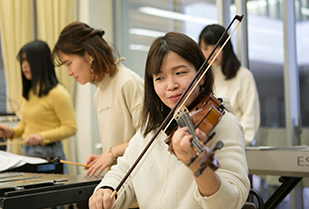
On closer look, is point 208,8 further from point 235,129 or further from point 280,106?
point 235,129

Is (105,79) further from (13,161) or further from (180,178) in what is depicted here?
(180,178)

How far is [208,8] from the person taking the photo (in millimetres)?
3439

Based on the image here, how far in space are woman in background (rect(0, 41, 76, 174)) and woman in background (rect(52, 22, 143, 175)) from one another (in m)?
0.77

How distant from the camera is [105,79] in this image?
194 centimetres

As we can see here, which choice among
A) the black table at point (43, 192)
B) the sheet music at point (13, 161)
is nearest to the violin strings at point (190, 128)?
the black table at point (43, 192)

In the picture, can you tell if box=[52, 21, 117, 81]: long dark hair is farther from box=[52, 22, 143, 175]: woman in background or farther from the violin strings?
the violin strings

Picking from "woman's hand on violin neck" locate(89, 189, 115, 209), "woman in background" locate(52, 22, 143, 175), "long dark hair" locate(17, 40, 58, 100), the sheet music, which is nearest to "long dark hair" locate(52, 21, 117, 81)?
"woman in background" locate(52, 22, 143, 175)

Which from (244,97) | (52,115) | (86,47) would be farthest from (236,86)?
(52,115)

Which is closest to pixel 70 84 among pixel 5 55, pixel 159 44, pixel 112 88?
pixel 5 55

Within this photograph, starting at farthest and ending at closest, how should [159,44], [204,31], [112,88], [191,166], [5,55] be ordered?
[5,55] < [204,31] < [112,88] < [159,44] < [191,166]

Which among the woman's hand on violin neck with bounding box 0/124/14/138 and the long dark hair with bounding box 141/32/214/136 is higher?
the long dark hair with bounding box 141/32/214/136

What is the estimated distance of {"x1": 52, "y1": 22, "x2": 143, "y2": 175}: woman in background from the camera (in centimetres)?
182

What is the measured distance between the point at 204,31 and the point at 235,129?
62.1 inches

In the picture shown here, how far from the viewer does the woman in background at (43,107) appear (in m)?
2.64
